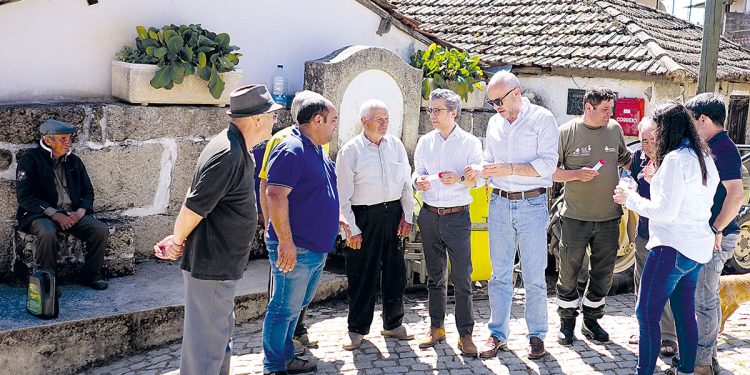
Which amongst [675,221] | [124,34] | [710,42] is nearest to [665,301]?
[675,221]

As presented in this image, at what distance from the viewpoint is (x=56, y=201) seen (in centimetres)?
577

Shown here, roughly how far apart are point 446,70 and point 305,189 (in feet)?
15.1

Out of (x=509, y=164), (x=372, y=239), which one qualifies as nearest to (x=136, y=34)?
(x=372, y=239)

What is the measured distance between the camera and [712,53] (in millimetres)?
7480

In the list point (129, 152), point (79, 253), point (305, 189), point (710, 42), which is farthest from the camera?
point (710, 42)

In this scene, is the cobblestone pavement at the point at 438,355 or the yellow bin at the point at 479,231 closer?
the cobblestone pavement at the point at 438,355

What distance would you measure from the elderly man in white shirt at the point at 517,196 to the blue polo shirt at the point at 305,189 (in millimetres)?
1091

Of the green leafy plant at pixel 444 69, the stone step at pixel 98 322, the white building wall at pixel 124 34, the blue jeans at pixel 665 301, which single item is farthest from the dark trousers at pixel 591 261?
the white building wall at pixel 124 34

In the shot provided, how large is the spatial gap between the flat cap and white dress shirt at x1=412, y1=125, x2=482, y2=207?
2702 millimetres

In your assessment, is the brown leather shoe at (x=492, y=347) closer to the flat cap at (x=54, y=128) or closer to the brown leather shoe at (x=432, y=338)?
the brown leather shoe at (x=432, y=338)

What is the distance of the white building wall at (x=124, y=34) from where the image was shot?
19.7 ft

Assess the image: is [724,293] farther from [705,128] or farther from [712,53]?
[712,53]

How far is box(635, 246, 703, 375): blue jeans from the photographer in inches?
173

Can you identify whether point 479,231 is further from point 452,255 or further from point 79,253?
point 79,253
